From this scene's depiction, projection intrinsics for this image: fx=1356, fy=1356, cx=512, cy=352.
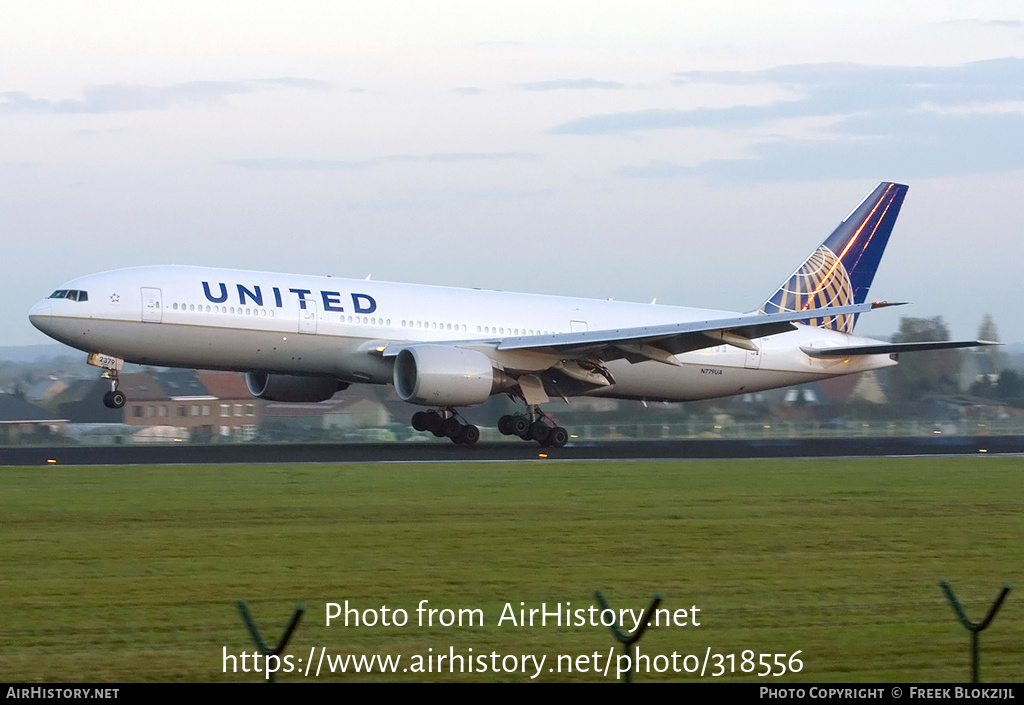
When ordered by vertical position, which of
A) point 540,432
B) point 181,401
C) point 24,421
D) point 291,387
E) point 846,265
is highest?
A: point 846,265

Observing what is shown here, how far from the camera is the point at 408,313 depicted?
3206cm

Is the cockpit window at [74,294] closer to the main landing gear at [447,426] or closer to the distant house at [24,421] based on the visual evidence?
the distant house at [24,421]

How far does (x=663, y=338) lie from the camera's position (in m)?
31.7

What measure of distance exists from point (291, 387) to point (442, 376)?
5.80 metres

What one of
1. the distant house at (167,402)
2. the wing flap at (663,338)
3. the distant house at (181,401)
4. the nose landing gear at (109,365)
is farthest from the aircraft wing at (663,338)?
the distant house at (181,401)

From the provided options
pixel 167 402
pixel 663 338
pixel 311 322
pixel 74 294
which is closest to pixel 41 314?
pixel 74 294

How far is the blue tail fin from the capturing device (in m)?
38.7

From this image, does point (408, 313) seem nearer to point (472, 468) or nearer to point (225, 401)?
point (472, 468)

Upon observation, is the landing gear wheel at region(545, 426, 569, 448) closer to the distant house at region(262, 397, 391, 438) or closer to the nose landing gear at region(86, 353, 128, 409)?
the distant house at region(262, 397, 391, 438)

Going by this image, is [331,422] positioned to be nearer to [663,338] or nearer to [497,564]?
[663,338]

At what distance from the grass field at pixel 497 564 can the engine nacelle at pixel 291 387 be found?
9.70 metres

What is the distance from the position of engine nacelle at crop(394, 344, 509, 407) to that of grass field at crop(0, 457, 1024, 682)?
573 cm

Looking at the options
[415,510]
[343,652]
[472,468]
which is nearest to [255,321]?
[472,468]

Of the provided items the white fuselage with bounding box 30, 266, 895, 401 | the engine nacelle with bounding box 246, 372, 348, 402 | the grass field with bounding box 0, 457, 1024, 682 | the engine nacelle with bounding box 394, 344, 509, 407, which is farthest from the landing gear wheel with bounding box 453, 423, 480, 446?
the grass field with bounding box 0, 457, 1024, 682
